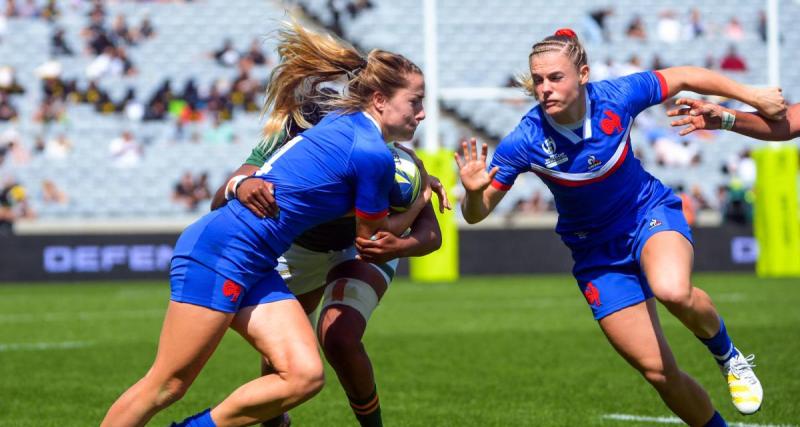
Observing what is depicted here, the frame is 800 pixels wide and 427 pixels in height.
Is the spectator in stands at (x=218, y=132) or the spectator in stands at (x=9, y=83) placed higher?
the spectator in stands at (x=9, y=83)

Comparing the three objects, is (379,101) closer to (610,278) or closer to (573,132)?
(573,132)

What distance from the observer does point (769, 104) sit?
5.63 metres

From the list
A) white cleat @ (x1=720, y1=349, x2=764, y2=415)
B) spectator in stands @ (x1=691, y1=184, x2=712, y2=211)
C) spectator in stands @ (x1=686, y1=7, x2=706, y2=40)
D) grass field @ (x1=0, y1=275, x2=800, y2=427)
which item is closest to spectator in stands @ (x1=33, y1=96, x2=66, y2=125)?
grass field @ (x1=0, y1=275, x2=800, y2=427)

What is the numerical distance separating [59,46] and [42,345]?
1540 cm

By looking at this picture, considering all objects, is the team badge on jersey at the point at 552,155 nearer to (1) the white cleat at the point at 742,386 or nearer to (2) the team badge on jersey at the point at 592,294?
(2) the team badge on jersey at the point at 592,294

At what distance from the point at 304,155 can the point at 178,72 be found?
21.0 meters

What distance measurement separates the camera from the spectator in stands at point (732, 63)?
994 inches

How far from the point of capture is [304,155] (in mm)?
4910

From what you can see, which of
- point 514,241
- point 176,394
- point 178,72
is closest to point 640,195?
point 176,394

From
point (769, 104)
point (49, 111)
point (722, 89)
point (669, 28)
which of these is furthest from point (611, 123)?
point (669, 28)

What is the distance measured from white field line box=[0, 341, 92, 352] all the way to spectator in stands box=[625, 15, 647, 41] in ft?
57.8

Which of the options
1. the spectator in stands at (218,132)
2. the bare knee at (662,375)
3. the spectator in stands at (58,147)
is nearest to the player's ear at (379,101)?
the bare knee at (662,375)

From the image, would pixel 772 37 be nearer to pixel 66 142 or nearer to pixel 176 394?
pixel 66 142

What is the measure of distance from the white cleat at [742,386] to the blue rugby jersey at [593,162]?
832 mm
